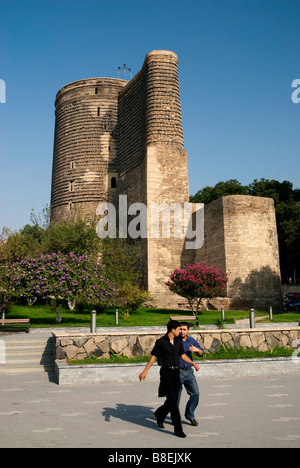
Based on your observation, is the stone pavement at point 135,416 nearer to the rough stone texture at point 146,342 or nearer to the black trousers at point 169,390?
the black trousers at point 169,390

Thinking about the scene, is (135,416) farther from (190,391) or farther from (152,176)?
(152,176)

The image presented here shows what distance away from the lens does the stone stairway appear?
786cm

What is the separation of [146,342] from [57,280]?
617 cm

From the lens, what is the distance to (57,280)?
13.3 m

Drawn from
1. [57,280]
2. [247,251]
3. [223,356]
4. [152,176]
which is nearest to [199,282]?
[247,251]

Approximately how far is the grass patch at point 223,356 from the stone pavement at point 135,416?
0.60 meters

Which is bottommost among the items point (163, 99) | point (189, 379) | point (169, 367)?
point (189, 379)

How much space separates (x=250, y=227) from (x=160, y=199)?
562cm

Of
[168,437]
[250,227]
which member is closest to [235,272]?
[250,227]

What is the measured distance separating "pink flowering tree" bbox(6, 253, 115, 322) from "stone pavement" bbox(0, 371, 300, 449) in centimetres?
635

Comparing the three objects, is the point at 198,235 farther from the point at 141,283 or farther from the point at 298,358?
the point at 298,358

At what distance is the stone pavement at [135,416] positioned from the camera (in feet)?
12.3

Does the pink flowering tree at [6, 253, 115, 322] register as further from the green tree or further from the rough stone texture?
the green tree
